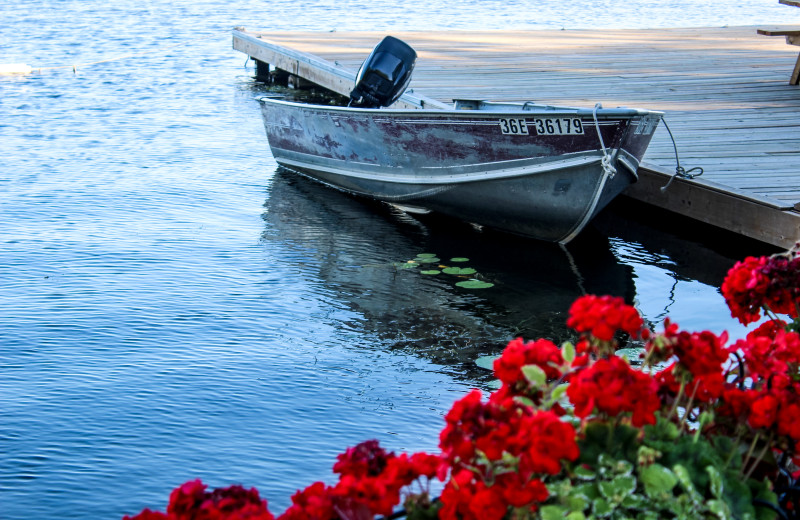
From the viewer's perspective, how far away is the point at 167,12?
2369 cm

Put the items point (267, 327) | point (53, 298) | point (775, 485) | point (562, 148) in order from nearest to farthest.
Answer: point (775, 485), point (267, 327), point (53, 298), point (562, 148)

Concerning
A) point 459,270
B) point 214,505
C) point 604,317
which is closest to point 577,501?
point 604,317

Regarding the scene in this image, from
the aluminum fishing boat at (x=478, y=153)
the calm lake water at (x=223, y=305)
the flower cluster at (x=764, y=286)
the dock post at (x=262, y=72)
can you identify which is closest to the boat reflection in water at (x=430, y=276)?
the calm lake water at (x=223, y=305)

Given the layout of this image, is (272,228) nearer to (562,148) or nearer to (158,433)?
(562,148)

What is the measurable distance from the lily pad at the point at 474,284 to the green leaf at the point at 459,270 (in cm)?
20

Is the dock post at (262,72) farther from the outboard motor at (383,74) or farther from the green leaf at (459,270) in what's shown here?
the green leaf at (459,270)

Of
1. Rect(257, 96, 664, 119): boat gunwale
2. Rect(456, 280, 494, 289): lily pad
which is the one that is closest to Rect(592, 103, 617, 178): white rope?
Rect(257, 96, 664, 119): boat gunwale

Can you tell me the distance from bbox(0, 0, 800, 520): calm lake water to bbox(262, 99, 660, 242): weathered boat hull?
26 cm

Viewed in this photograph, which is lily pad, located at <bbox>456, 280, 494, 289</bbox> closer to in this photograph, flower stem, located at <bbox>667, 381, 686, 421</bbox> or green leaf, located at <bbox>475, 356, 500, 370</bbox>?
green leaf, located at <bbox>475, 356, 500, 370</bbox>

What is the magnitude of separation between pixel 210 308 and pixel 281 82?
1010 centimetres

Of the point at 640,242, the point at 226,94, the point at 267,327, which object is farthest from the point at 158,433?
Answer: the point at 226,94

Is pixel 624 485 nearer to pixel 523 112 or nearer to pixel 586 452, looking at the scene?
pixel 586 452

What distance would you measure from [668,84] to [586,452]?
9786mm

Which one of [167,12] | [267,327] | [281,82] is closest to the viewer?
[267,327]
